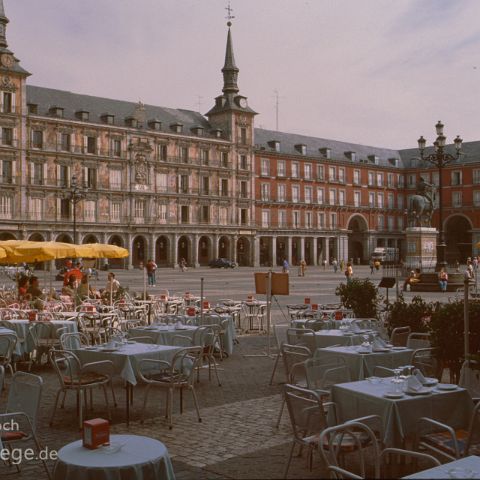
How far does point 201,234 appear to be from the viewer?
61.0 meters

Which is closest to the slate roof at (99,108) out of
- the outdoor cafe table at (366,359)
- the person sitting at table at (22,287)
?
the person sitting at table at (22,287)

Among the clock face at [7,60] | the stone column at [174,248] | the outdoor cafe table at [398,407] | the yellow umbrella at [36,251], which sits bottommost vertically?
the outdoor cafe table at [398,407]

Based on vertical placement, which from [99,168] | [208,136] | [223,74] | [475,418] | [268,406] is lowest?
[268,406]

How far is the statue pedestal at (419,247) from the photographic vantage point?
33.1 meters

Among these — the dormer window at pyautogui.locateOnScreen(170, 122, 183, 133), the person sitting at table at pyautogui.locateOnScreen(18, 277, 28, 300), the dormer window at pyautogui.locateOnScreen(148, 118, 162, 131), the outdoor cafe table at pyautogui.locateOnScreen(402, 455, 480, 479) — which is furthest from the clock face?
the outdoor cafe table at pyautogui.locateOnScreen(402, 455, 480, 479)

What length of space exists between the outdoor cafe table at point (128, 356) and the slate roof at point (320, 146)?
5926cm

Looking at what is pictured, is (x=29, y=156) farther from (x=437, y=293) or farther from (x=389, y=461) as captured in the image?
(x=389, y=461)

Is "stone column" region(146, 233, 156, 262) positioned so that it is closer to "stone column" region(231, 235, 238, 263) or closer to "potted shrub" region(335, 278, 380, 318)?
"stone column" region(231, 235, 238, 263)

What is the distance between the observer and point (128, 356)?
7730mm

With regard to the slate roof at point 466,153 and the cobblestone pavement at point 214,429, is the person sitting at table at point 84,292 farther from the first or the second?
the slate roof at point 466,153

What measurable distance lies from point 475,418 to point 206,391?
4.62 meters

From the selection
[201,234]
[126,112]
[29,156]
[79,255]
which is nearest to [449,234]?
[201,234]

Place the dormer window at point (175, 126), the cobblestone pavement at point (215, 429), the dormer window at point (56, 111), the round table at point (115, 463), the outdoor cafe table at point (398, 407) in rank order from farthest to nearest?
Answer: the dormer window at point (175, 126) < the dormer window at point (56, 111) < the cobblestone pavement at point (215, 429) < the outdoor cafe table at point (398, 407) < the round table at point (115, 463)

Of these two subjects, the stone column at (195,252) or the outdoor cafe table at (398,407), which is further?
the stone column at (195,252)
